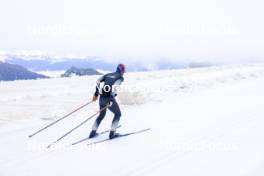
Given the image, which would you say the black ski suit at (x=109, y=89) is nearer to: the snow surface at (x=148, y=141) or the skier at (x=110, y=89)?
the skier at (x=110, y=89)

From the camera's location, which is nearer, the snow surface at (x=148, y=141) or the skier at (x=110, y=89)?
the snow surface at (x=148, y=141)

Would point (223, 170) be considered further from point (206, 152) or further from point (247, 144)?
point (247, 144)

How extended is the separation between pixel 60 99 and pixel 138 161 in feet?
38.7

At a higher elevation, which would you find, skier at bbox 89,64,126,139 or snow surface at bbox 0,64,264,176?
skier at bbox 89,64,126,139

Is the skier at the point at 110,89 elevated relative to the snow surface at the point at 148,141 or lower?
elevated

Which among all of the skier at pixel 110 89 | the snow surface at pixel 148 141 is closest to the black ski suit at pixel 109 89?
the skier at pixel 110 89

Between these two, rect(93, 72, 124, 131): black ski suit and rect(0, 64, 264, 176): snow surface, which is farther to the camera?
rect(93, 72, 124, 131): black ski suit

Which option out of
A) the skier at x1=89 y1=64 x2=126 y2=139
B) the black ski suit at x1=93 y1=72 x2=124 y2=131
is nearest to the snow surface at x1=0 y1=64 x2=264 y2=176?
the skier at x1=89 y1=64 x2=126 y2=139

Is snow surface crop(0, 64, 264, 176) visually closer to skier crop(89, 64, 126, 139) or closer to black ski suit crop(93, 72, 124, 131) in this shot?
skier crop(89, 64, 126, 139)

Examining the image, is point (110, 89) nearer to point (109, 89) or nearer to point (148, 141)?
point (109, 89)

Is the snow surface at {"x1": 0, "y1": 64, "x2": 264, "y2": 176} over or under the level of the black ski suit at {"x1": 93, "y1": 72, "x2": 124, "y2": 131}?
under

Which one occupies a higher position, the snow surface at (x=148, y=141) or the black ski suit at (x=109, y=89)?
the black ski suit at (x=109, y=89)

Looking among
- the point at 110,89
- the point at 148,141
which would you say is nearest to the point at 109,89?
the point at 110,89

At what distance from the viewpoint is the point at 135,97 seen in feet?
56.6
